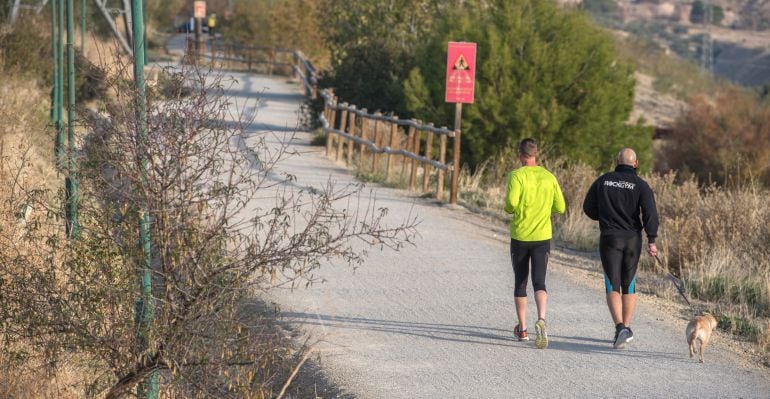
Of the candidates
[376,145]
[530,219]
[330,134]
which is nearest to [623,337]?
[530,219]

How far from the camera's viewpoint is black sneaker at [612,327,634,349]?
29.4 feet

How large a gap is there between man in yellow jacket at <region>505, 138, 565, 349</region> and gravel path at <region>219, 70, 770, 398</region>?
38 centimetres

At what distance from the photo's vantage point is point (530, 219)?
9195 mm

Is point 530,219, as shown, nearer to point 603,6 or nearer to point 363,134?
point 363,134

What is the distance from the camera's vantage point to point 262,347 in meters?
6.97

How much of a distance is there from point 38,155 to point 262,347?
10.3 m

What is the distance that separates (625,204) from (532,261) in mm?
843

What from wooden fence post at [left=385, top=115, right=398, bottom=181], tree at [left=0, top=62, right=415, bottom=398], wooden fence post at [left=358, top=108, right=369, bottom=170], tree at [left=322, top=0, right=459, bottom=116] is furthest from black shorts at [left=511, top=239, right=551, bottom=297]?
tree at [left=322, top=0, right=459, bottom=116]

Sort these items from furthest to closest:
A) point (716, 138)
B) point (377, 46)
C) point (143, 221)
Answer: point (716, 138) < point (377, 46) < point (143, 221)

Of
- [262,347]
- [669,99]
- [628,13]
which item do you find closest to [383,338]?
[262,347]

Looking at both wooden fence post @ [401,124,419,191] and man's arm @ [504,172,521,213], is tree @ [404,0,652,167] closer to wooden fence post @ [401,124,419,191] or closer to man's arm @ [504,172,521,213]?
wooden fence post @ [401,124,419,191]

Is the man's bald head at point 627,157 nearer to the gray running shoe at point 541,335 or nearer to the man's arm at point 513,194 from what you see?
the man's arm at point 513,194

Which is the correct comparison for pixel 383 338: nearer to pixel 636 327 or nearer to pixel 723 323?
pixel 636 327

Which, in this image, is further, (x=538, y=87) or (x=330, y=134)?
(x=538, y=87)
